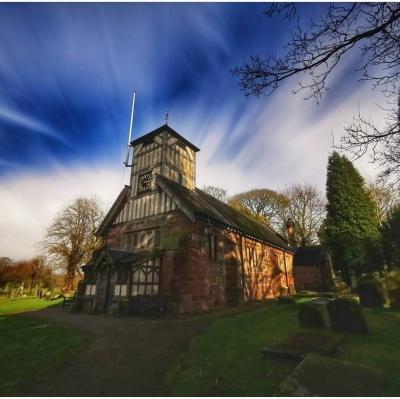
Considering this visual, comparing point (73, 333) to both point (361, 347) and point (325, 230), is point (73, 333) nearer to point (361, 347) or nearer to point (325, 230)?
point (361, 347)

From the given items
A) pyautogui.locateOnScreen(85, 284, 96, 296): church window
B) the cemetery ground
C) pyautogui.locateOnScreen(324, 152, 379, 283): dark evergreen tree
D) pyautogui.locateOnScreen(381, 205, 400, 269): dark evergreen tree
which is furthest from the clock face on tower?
pyautogui.locateOnScreen(324, 152, 379, 283): dark evergreen tree

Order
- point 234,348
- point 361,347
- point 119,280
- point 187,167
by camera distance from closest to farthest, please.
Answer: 1. point 361,347
2. point 234,348
3. point 119,280
4. point 187,167

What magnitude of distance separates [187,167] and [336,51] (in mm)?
17554

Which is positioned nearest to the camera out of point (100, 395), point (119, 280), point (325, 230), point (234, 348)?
point (100, 395)

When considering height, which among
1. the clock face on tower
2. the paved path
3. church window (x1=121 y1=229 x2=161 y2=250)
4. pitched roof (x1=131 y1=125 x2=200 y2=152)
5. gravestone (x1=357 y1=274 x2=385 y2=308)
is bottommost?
the paved path

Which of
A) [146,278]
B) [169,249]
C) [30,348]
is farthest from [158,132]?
[30,348]

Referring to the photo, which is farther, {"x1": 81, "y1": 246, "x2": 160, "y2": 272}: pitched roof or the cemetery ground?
{"x1": 81, "y1": 246, "x2": 160, "y2": 272}: pitched roof

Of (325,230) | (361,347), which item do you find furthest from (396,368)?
(325,230)

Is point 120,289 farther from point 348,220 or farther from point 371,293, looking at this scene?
point 348,220

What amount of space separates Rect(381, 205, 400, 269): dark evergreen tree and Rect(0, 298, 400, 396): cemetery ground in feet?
49.3

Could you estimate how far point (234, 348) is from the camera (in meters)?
6.79

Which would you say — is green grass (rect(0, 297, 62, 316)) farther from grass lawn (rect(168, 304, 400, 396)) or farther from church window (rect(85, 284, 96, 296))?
grass lawn (rect(168, 304, 400, 396))

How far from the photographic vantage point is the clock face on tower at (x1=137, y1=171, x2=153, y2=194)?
63.4 ft

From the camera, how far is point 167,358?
263 inches
